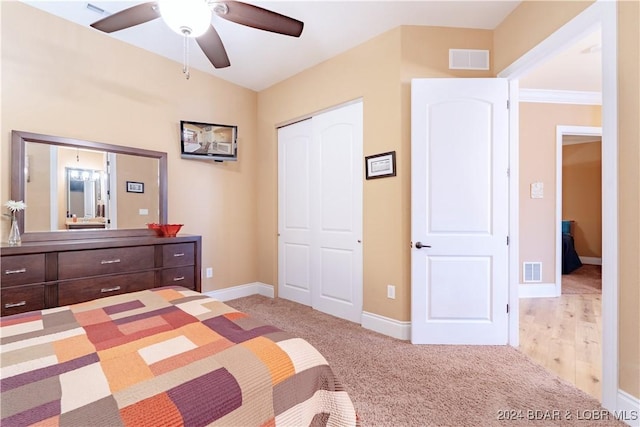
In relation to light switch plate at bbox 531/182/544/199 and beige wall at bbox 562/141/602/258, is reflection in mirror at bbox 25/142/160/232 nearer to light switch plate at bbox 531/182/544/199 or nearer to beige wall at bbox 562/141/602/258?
light switch plate at bbox 531/182/544/199

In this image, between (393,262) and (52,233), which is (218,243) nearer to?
(52,233)

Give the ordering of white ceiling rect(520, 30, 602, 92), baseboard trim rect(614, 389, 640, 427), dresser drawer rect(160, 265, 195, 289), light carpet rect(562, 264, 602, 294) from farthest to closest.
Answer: light carpet rect(562, 264, 602, 294) < white ceiling rect(520, 30, 602, 92) < dresser drawer rect(160, 265, 195, 289) < baseboard trim rect(614, 389, 640, 427)

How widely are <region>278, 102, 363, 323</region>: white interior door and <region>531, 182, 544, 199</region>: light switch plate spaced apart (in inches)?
104

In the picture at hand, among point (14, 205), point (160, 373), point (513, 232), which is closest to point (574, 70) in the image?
point (513, 232)

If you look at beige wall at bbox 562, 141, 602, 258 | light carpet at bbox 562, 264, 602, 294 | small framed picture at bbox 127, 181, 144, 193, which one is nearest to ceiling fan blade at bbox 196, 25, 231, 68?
small framed picture at bbox 127, 181, 144, 193

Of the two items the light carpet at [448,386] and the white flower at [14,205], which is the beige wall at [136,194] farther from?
the light carpet at [448,386]

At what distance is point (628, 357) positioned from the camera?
1.53 metres

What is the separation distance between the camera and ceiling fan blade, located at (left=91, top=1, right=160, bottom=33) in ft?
5.71

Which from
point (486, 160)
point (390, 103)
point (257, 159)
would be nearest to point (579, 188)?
point (486, 160)

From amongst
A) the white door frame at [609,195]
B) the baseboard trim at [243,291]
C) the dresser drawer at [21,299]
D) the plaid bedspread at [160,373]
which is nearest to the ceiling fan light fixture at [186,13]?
the plaid bedspread at [160,373]

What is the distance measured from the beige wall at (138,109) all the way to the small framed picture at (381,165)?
185 cm

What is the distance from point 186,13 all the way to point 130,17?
605 millimetres

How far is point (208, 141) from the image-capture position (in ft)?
11.2

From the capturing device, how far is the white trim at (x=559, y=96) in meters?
3.89
